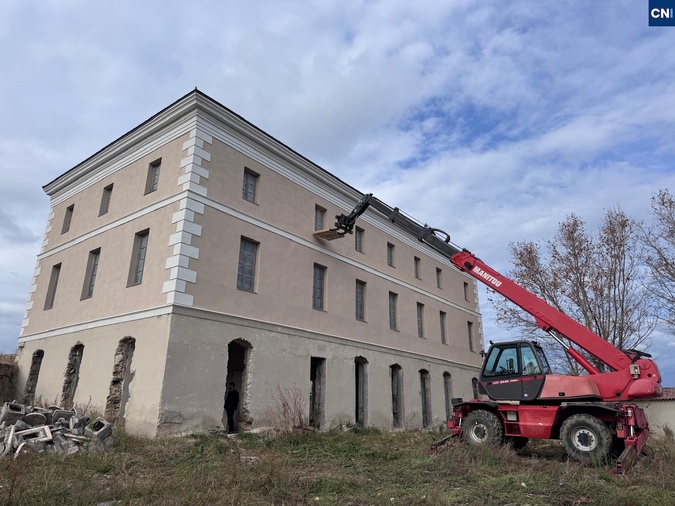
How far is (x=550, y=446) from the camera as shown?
43.1ft

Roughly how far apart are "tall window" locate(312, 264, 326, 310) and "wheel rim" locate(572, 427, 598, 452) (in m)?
8.75

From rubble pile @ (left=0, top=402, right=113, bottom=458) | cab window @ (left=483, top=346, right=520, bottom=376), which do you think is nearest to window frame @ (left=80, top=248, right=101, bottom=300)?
rubble pile @ (left=0, top=402, right=113, bottom=458)

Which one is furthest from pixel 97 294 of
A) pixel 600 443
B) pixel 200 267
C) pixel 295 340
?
pixel 600 443

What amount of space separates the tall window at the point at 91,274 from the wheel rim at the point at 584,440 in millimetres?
13652

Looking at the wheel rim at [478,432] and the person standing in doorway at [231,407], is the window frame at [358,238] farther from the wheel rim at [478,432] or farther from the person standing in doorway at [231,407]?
the wheel rim at [478,432]

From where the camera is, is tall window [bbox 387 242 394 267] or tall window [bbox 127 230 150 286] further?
tall window [bbox 387 242 394 267]

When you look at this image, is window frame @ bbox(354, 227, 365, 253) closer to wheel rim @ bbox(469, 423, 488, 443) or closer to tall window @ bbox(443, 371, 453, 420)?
tall window @ bbox(443, 371, 453, 420)

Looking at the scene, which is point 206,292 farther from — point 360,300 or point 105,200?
point 360,300

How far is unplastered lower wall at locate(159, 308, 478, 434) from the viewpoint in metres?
11.5

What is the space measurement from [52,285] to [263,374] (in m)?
9.07

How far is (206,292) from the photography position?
492 inches

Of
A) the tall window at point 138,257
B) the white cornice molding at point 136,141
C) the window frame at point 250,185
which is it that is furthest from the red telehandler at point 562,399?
the white cornice molding at point 136,141

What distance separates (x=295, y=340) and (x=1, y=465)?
831 centimetres

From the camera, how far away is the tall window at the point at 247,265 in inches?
542
